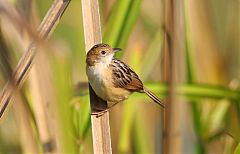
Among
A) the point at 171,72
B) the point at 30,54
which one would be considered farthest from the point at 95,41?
the point at 171,72

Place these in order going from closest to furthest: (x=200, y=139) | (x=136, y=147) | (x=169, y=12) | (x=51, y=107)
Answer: (x=169, y=12), (x=51, y=107), (x=200, y=139), (x=136, y=147)

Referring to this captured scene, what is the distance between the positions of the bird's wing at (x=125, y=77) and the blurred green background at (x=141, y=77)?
45 mm

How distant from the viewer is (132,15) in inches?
62.5

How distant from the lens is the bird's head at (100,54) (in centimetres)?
150

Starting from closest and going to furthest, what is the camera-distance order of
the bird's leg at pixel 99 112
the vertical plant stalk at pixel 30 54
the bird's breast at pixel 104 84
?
the vertical plant stalk at pixel 30 54
the bird's leg at pixel 99 112
the bird's breast at pixel 104 84

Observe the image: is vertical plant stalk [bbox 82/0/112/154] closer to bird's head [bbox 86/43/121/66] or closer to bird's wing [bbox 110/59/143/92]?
bird's head [bbox 86/43/121/66]

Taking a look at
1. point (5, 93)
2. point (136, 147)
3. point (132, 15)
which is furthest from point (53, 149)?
point (136, 147)

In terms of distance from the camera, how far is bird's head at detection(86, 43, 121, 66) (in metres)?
1.50

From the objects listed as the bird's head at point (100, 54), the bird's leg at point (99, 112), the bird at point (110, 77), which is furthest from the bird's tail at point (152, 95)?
the bird's leg at point (99, 112)

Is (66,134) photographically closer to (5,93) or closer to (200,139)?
(5,93)

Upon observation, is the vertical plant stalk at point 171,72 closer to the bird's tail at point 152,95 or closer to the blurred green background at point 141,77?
the blurred green background at point 141,77

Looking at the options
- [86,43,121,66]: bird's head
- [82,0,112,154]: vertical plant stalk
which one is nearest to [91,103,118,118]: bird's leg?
[82,0,112,154]: vertical plant stalk

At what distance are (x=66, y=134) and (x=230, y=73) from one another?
1300 millimetres

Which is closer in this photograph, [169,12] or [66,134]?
[169,12]
